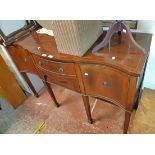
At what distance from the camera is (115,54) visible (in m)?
0.92

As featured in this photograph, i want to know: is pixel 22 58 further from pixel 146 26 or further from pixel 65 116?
pixel 146 26

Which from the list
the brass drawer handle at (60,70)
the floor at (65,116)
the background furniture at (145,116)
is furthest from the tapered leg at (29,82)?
the background furniture at (145,116)

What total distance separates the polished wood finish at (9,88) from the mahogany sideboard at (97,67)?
1.35 ft

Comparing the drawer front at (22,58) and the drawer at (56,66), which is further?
the drawer front at (22,58)

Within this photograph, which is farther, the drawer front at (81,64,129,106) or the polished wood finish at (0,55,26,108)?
the polished wood finish at (0,55,26,108)

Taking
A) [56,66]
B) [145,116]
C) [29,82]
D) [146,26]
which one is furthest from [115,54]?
[29,82]

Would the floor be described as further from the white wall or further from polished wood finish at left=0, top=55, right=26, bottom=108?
the white wall

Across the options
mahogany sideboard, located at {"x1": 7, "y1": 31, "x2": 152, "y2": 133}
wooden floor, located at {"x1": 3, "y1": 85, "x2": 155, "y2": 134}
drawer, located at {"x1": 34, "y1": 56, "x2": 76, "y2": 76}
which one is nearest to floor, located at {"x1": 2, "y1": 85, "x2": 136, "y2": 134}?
wooden floor, located at {"x1": 3, "y1": 85, "x2": 155, "y2": 134}

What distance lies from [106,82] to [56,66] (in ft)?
1.11

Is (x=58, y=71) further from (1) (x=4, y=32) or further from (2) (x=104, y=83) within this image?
(1) (x=4, y=32)

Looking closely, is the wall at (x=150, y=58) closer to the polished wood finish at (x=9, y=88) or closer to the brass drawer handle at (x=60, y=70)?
the brass drawer handle at (x=60, y=70)

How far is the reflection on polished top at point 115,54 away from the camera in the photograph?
32.6 inches

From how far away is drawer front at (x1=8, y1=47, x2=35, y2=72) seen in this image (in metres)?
1.28

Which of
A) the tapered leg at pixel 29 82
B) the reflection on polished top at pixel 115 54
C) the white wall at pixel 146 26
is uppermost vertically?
the white wall at pixel 146 26
